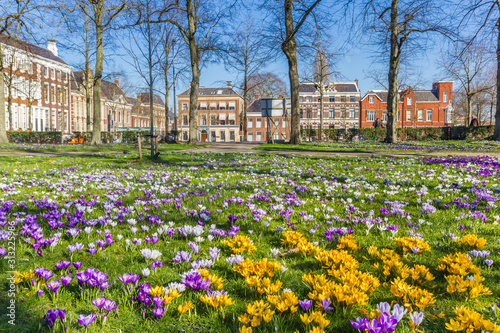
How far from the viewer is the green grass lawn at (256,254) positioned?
1.64 metres

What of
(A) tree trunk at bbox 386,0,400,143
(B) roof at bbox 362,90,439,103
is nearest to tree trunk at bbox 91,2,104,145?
(A) tree trunk at bbox 386,0,400,143

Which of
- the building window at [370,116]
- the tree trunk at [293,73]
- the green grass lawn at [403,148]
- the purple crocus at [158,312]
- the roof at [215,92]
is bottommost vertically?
the purple crocus at [158,312]

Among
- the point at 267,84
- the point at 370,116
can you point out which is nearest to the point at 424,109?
the point at 370,116

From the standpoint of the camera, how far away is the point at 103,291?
1.83m

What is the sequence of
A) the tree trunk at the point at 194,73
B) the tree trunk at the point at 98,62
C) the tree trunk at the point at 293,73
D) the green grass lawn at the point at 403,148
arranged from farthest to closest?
1. the tree trunk at the point at 194,73
2. the tree trunk at the point at 98,62
3. the tree trunk at the point at 293,73
4. the green grass lawn at the point at 403,148

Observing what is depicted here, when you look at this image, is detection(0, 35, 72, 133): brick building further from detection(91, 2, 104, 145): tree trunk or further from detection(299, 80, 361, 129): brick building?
detection(299, 80, 361, 129): brick building

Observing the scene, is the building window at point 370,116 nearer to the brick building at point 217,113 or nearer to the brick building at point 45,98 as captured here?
the brick building at point 217,113

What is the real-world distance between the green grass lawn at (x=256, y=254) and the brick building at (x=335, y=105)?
71.2 meters

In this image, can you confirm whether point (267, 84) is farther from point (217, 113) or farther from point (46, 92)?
point (46, 92)

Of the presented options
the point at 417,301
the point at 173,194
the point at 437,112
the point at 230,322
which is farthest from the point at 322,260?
the point at 437,112

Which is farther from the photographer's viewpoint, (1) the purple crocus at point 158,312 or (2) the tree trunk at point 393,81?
(2) the tree trunk at point 393,81

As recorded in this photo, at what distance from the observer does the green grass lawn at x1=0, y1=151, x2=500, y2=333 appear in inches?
64.7

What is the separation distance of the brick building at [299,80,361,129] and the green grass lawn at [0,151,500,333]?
71167 mm

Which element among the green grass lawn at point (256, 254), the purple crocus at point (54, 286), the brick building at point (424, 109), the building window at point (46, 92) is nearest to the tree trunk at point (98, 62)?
the green grass lawn at point (256, 254)
